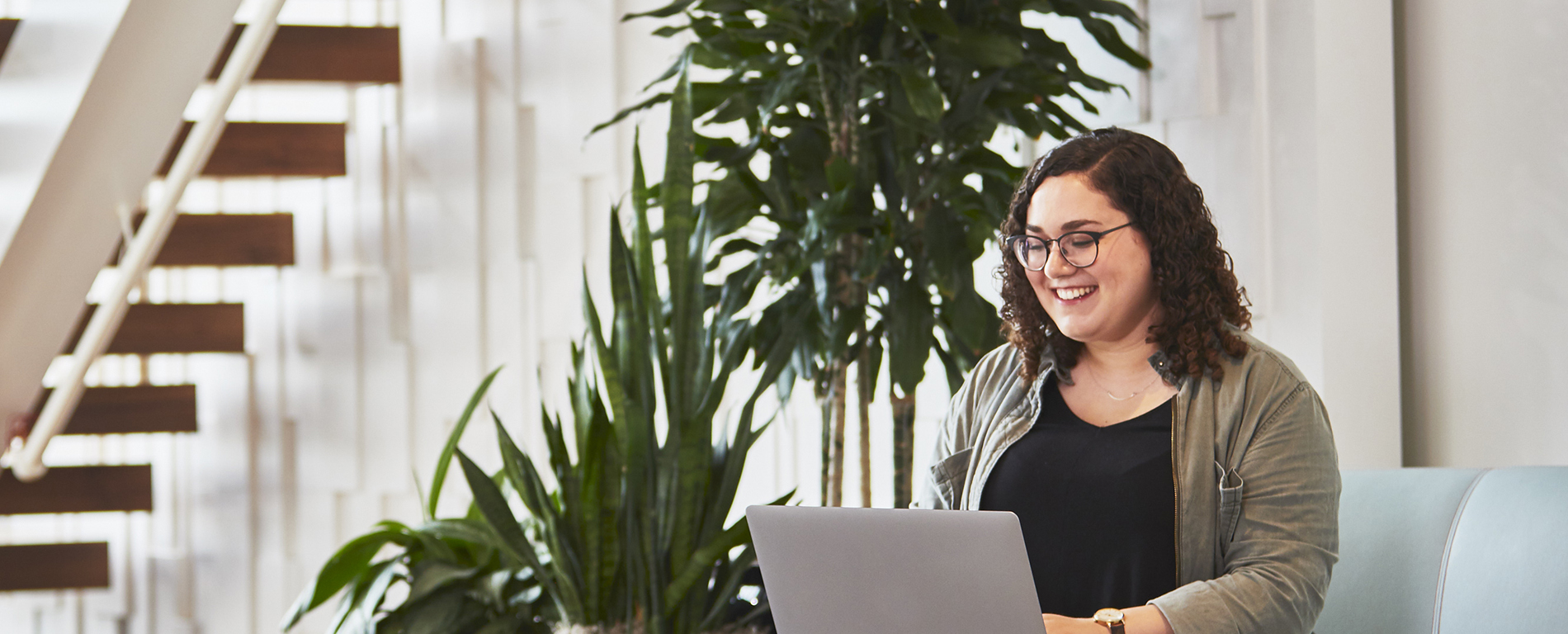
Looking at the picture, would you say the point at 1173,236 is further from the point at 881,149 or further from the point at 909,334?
the point at 881,149

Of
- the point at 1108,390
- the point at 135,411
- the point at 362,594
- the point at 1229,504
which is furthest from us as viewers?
the point at 135,411

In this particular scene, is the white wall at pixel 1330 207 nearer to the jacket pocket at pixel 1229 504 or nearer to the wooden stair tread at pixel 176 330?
the jacket pocket at pixel 1229 504

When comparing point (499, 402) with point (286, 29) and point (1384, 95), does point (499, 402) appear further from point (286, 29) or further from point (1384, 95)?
point (1384, 95)

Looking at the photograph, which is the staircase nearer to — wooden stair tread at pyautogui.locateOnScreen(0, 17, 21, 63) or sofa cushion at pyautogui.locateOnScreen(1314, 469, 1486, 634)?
wooden stair tread at pyautogui.locateOnScreen(0, 17, 21, 63)

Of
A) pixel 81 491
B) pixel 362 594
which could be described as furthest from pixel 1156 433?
pixel 81 491

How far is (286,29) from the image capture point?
10.6 feet

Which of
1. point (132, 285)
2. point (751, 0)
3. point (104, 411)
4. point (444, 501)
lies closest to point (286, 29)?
point (132, 285)

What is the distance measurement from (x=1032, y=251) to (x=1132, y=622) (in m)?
0.42

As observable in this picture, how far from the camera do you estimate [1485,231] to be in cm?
195

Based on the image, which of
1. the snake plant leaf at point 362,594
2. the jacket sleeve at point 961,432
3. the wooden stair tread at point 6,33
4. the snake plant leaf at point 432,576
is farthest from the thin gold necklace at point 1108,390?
the wooden stair tread at point 6,33

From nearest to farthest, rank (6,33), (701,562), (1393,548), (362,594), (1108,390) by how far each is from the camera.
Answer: (1108,390), (1393,548), (701,562), (362,594), (6,33)

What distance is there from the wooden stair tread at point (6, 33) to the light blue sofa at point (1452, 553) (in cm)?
307

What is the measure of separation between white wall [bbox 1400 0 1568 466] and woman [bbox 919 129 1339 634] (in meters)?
0.73

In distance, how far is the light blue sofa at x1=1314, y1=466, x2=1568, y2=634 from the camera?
4.48 feet
